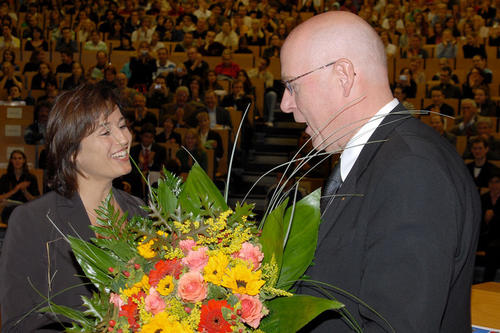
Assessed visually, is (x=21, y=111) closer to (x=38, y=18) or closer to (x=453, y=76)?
(x=38, y=18)

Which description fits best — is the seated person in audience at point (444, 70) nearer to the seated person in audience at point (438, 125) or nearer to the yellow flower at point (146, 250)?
the seated person in audience at point (438, 125)

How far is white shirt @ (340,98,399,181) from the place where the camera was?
53.7 inches

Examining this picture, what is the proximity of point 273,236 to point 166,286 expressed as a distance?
0.23m

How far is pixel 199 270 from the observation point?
1047mm

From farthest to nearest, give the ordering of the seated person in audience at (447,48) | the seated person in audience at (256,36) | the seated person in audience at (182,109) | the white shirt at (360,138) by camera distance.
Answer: the seated person in audience at (256,36), the seated person in audience at (447,48), the seated person in audience at (182,109), the white shirt at (360,138)

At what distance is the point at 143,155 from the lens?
22.7 ft

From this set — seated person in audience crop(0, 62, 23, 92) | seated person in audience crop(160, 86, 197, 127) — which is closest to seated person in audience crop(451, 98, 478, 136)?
seated person in audience crop(160, 86, 197, 127)

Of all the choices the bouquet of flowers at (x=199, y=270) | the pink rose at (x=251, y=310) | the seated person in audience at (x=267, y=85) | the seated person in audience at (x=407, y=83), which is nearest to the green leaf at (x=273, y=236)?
the bouquet of flowers at (x=199, y=270)

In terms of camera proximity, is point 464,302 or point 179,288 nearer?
point 179,288

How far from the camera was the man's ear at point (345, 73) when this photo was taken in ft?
4.55

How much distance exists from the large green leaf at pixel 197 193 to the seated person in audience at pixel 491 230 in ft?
15.0

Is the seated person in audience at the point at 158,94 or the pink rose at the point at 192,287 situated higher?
the pink rose at the point at 192,287

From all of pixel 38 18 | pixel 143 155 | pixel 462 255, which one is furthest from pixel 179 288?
pixel 38 18

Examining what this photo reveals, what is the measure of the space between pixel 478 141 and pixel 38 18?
9721 millimetres
